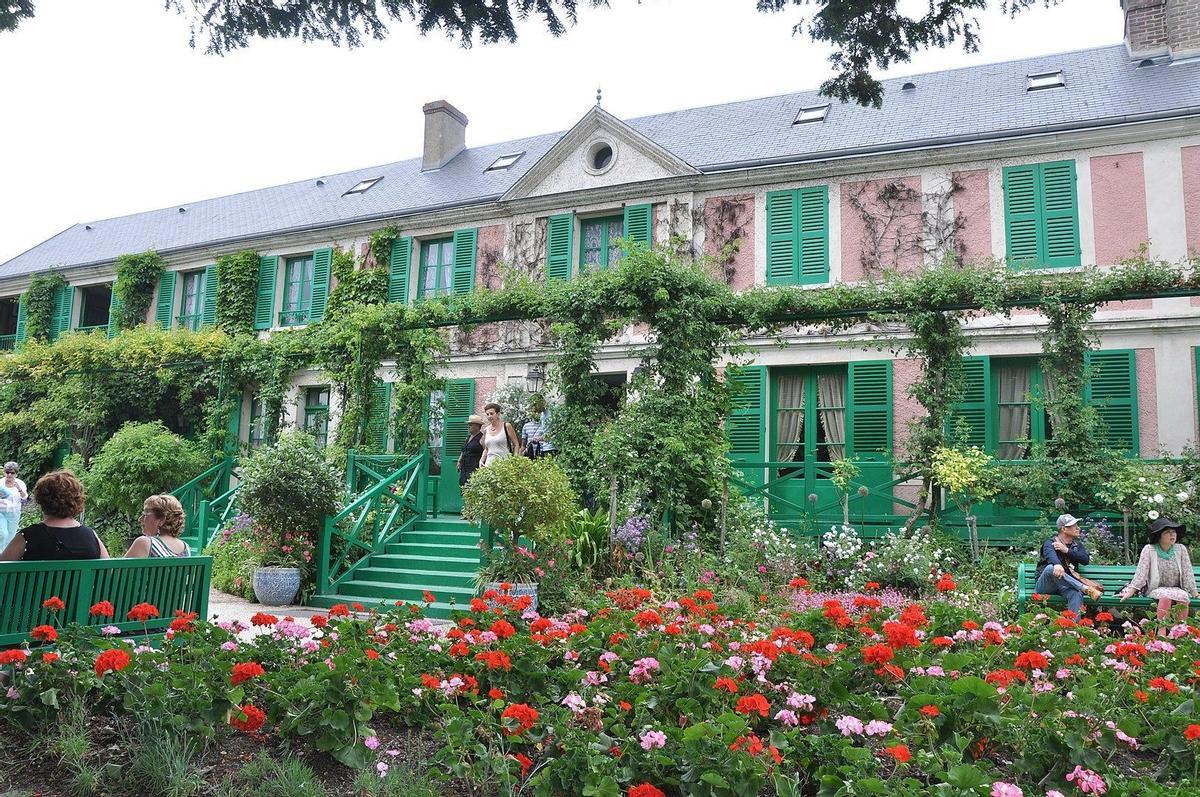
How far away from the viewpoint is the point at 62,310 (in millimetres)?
20453

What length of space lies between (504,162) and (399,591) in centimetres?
1164

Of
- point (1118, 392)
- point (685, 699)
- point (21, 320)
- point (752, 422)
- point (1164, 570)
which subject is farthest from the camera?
point (21, 320)

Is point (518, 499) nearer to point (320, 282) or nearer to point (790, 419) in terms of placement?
point (790, 419)

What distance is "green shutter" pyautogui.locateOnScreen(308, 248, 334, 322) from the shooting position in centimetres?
1719

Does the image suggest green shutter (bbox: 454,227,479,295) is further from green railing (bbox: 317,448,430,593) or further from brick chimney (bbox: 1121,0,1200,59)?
brick chimney (bbox: 1121,0,1200,59)

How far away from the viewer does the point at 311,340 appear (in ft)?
41.3

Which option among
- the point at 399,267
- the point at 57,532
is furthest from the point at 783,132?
the point at 57,532

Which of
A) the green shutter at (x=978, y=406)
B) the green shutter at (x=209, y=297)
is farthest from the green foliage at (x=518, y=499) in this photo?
the green shutter at (x=209, y=297)

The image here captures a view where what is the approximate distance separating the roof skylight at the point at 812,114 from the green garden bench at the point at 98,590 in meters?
13.2

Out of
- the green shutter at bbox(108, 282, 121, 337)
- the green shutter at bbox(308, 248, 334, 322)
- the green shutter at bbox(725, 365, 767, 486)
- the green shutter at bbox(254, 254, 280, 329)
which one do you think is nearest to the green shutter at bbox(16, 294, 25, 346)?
the green shutter at bbox(108, 282, 121, 337)

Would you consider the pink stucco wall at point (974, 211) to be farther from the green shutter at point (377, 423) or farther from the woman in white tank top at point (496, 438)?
the green shutter at point (377, 423)

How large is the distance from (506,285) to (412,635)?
7.17m

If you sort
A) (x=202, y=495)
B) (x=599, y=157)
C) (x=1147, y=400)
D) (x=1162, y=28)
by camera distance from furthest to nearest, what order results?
(x=599, y=157), (x=202, y=495), (x=1162, y=28), (x=1147, y=400)

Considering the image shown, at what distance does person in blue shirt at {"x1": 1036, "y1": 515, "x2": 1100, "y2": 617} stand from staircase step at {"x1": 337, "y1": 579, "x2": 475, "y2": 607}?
4.77 m
